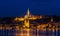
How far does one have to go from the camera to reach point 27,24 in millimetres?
99188

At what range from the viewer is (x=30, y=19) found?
338 ft

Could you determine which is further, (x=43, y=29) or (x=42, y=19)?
(x=42, y=19)

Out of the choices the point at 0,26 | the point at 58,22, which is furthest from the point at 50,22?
the point at 0,26

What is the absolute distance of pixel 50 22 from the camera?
100m

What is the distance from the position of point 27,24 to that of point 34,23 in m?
4.07

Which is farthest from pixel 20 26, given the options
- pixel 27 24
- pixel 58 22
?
pixel 58 22

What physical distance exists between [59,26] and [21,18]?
30.2 ft

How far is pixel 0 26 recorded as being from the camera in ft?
326

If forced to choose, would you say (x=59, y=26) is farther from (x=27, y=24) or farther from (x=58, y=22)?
(x=27, y=24)

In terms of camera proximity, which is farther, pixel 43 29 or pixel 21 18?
pixel 21 18

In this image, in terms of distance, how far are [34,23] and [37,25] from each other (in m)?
3.58

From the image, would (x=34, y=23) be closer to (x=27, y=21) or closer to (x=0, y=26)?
(x=27, y=21)

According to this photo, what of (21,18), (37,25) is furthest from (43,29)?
(21,18)

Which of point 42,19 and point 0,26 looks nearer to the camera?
point 0,26
